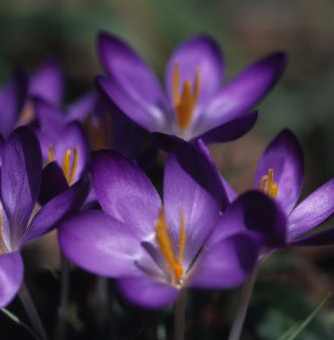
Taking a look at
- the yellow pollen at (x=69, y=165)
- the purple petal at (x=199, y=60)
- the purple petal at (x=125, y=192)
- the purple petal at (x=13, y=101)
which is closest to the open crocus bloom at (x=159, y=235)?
the purple petal at (x=125, y=192)

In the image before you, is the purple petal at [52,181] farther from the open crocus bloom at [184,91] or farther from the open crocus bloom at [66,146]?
the open crocus bloom at [184,91]

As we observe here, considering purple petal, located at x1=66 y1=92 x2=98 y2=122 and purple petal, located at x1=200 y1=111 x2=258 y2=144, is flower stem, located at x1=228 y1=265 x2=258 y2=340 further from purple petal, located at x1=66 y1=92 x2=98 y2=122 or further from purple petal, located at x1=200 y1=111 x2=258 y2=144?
purple petal, located at x1=66 y1=92 x2=98 y2=122

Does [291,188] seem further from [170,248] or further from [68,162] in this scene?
[68,162]

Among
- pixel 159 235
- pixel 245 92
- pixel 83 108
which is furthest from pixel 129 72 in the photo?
pixel 159 235

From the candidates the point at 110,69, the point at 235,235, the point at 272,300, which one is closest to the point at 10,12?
the point at 110,69

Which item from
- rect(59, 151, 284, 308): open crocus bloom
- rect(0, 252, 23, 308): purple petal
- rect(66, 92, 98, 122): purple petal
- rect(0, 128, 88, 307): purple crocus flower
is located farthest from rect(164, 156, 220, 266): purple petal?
rect(66, 92, 98, 122): purple petal

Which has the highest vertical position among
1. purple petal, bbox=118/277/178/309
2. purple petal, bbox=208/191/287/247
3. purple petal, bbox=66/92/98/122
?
purple petal, bbox=208/191/287/247

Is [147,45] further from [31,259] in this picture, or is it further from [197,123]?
[197,123]
